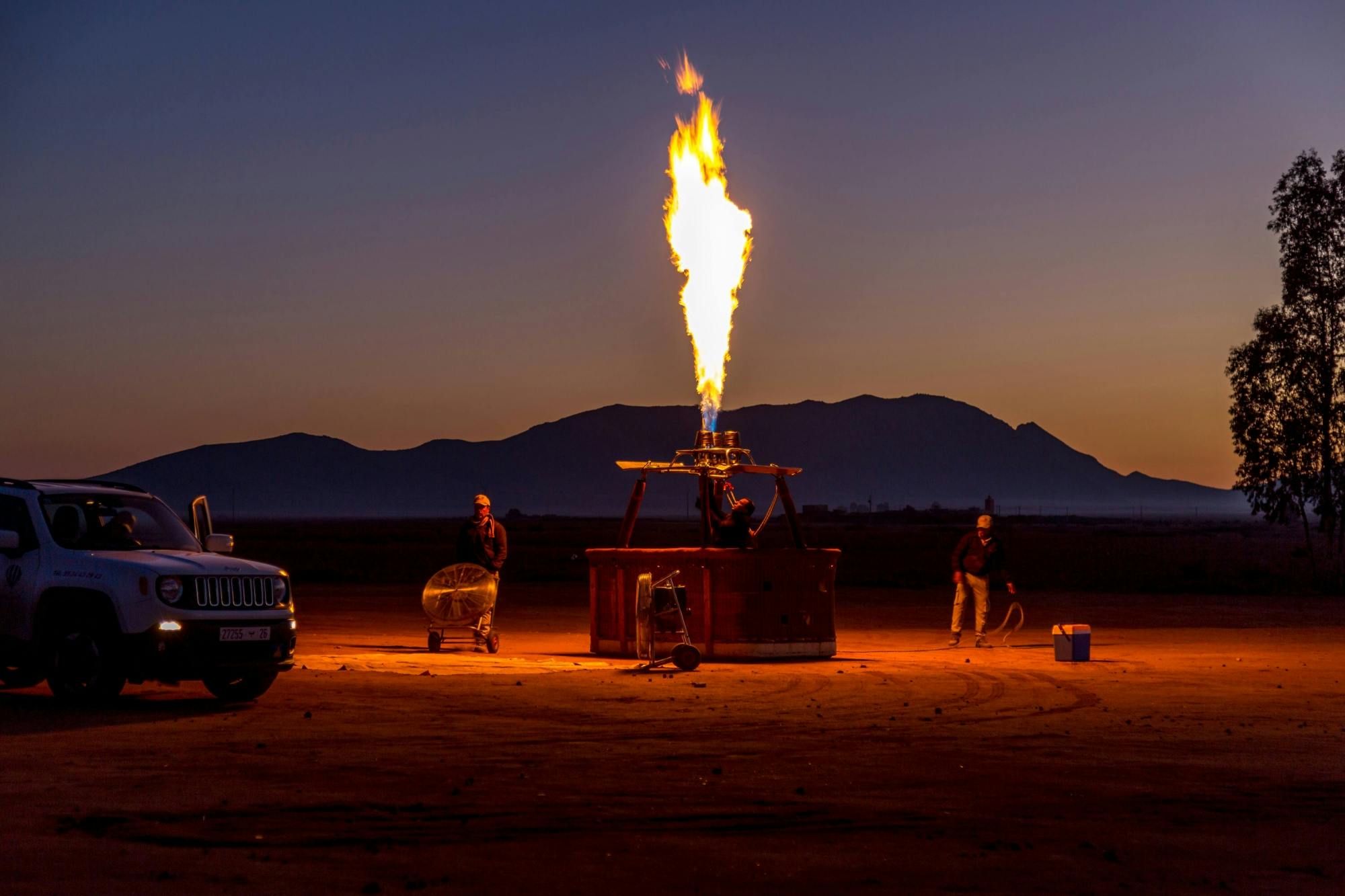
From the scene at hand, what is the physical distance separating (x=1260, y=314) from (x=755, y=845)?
1521 inches

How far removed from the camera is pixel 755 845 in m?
8.52

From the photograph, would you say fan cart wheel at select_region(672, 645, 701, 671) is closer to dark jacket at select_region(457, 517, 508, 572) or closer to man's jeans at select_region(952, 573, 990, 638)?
dark jacket at select_region(457, 517, 508, 572)

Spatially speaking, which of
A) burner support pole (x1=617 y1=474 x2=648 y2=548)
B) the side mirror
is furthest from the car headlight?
burner support pole (x1=617 y1=474 x2=648 y2=548)

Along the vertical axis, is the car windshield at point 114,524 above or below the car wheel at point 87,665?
above

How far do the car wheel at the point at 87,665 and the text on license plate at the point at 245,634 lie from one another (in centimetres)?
92

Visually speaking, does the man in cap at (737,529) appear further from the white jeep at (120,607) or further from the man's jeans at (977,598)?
the white jeep at (120,607)

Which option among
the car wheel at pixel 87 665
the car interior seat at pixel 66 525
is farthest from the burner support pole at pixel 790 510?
the car wheel at pixel 87 665

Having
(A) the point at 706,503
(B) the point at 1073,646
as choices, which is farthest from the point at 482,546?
(B) the point at 1073,646

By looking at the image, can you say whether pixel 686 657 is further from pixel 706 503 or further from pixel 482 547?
pixel 482 547

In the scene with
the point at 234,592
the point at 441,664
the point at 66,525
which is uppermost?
the point at 66,525

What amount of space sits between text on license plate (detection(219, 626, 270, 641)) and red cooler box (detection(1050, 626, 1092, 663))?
32.6ft

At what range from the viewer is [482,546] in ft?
69.3

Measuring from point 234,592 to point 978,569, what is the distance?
11288mm

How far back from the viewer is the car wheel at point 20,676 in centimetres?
1497
